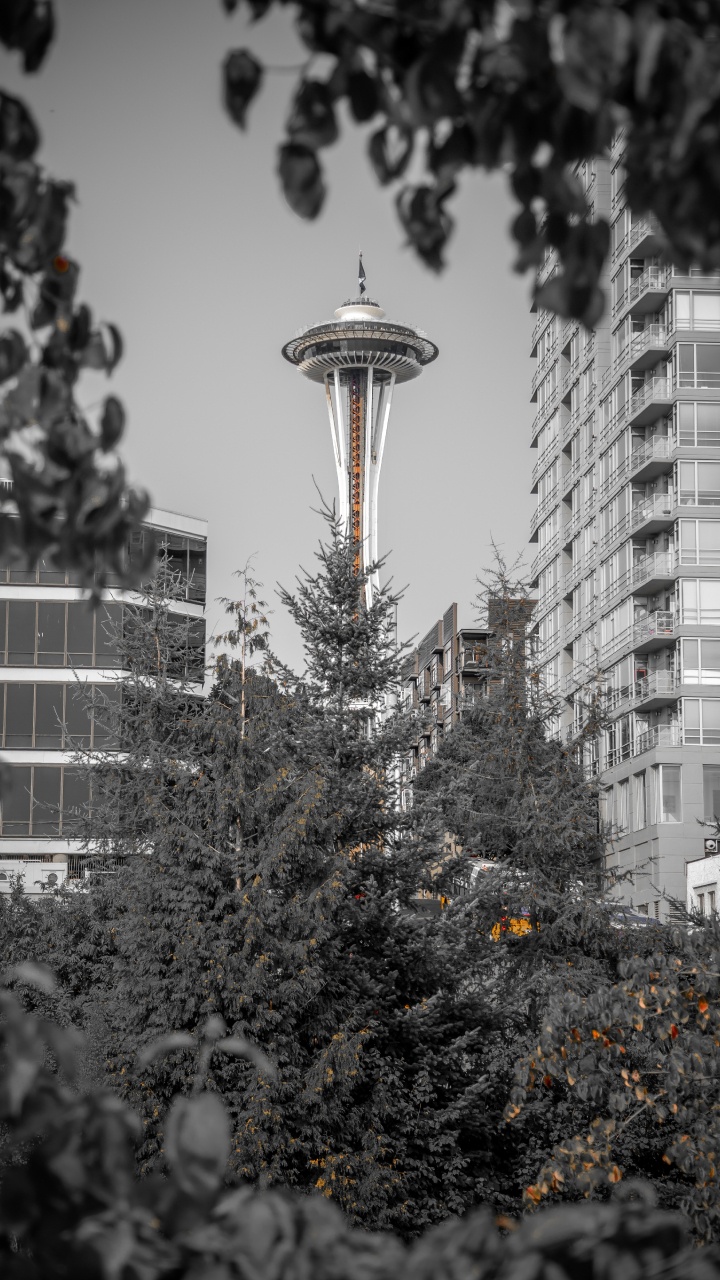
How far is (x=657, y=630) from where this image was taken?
58.3 m

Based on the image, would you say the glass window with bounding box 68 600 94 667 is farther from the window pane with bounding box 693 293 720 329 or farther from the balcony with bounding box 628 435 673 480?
the window pane with bounding box 693 293 720 329

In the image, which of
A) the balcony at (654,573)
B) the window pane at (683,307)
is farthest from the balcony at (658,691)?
the window pane at (683,307)

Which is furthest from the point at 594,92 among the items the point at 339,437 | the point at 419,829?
the point at 339,437

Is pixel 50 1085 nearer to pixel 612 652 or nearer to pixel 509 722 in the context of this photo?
pixel 509 722

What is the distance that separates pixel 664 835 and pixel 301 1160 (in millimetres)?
31322

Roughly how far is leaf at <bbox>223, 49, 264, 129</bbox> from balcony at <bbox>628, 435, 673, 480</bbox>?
57377mm

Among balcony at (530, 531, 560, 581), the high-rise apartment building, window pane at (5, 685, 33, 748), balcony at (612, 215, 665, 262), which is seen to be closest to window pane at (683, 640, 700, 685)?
the high-rise apartment building

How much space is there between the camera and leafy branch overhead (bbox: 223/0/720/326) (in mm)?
2873

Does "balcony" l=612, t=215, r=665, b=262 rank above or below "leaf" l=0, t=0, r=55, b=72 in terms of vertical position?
above

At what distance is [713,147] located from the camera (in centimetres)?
300

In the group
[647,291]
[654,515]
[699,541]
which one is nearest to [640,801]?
[699,541]

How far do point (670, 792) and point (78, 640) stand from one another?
21.3 meters

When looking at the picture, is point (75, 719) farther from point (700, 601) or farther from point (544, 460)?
point (544, 460)

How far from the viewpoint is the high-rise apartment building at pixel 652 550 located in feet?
186
